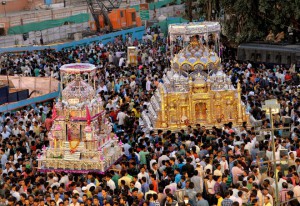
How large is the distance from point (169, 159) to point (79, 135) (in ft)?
8.53

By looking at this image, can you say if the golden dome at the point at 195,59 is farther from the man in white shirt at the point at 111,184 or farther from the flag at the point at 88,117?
the man in white shirt at the point at 111,184

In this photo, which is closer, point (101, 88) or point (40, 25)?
point (101, 88)

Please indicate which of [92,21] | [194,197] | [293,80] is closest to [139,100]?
[293,80]

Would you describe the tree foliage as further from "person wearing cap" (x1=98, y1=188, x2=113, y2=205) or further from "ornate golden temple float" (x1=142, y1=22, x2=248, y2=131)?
"person wearing cap" (x1=98, y1=188, x2=113, y2=205)

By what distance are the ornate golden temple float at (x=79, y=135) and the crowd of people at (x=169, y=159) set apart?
0.34 metres

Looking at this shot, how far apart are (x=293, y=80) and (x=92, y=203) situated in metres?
12.6

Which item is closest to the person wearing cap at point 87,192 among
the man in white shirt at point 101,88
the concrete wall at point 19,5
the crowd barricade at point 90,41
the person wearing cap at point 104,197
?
the person wearing cap at point 104,197

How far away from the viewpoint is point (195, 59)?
23719 mm

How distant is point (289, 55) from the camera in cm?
3203

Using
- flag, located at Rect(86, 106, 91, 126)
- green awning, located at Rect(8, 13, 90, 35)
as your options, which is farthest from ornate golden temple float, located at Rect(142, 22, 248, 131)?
green awning, located at Rect(8, 13, 90, 35)

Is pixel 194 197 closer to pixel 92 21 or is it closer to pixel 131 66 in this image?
pixel 131 66

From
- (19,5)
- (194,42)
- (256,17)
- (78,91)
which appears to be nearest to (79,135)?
(78,91)

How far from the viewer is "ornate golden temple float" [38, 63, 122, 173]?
19.7m

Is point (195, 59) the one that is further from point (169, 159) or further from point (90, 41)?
point (90, 41)
